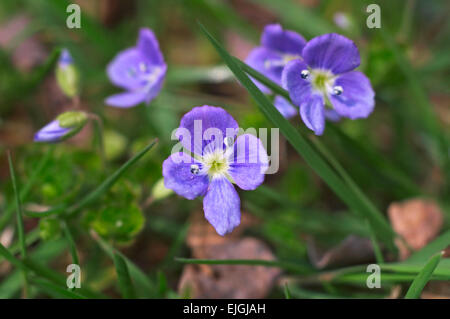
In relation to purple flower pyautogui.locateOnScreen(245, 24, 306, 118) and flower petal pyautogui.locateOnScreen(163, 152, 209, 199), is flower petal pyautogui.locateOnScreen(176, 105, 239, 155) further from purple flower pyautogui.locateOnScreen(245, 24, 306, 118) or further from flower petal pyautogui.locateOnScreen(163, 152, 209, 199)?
purple flower pyautogui.locateOnScreen(245, 24, 306, 118)

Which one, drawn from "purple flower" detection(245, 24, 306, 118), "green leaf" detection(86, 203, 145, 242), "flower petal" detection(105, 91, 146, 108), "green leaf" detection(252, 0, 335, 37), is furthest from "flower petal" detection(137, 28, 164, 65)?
"green leaf" detection(252, 0, 335, 37)

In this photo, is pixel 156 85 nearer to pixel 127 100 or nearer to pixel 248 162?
pixel 127 100

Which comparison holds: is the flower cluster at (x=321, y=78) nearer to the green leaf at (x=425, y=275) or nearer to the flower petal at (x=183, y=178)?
the flower petal at (x=183, y=178)

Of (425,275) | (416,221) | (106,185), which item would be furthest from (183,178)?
(416,221)
